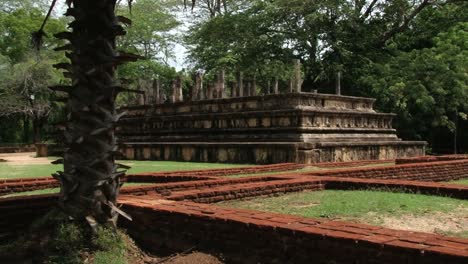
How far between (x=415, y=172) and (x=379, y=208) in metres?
5.35

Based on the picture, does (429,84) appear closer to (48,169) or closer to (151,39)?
(48,169)

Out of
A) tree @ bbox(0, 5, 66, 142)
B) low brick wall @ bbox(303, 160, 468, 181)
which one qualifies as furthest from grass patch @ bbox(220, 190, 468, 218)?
tree @ bbox(0, 5, 66, 142)

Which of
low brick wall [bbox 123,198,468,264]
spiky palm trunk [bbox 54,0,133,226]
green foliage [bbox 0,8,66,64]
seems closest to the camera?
low brick wall [bbox 123,198,468,264]

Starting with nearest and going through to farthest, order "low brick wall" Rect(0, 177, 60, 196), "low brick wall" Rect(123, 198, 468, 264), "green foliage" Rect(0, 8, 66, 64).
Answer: "low brick wall" Rect(123, 198, 468, 264)
"low brick wall" Rect(0, 177, 60, 196)
"green foliage" Rect(0, 8, 66, 64)

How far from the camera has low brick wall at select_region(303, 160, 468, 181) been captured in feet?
33.4

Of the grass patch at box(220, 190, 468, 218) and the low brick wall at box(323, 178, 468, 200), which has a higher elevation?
the low brick wall at box(323, 178, 468, 200)

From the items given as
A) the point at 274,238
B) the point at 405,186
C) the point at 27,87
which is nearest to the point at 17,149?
the point at 27,87

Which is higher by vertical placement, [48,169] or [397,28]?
[397,28]

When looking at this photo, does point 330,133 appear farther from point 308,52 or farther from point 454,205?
point 308,52

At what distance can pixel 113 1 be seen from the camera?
4.75 meters

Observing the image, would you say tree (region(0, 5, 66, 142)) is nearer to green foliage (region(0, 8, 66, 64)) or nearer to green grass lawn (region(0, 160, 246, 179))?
green foliage (region(0, 8, 66, 64))

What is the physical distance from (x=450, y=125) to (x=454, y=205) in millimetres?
16888

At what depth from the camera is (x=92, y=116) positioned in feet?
15.0

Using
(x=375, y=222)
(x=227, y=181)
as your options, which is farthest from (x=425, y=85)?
(x=375, y=222)
